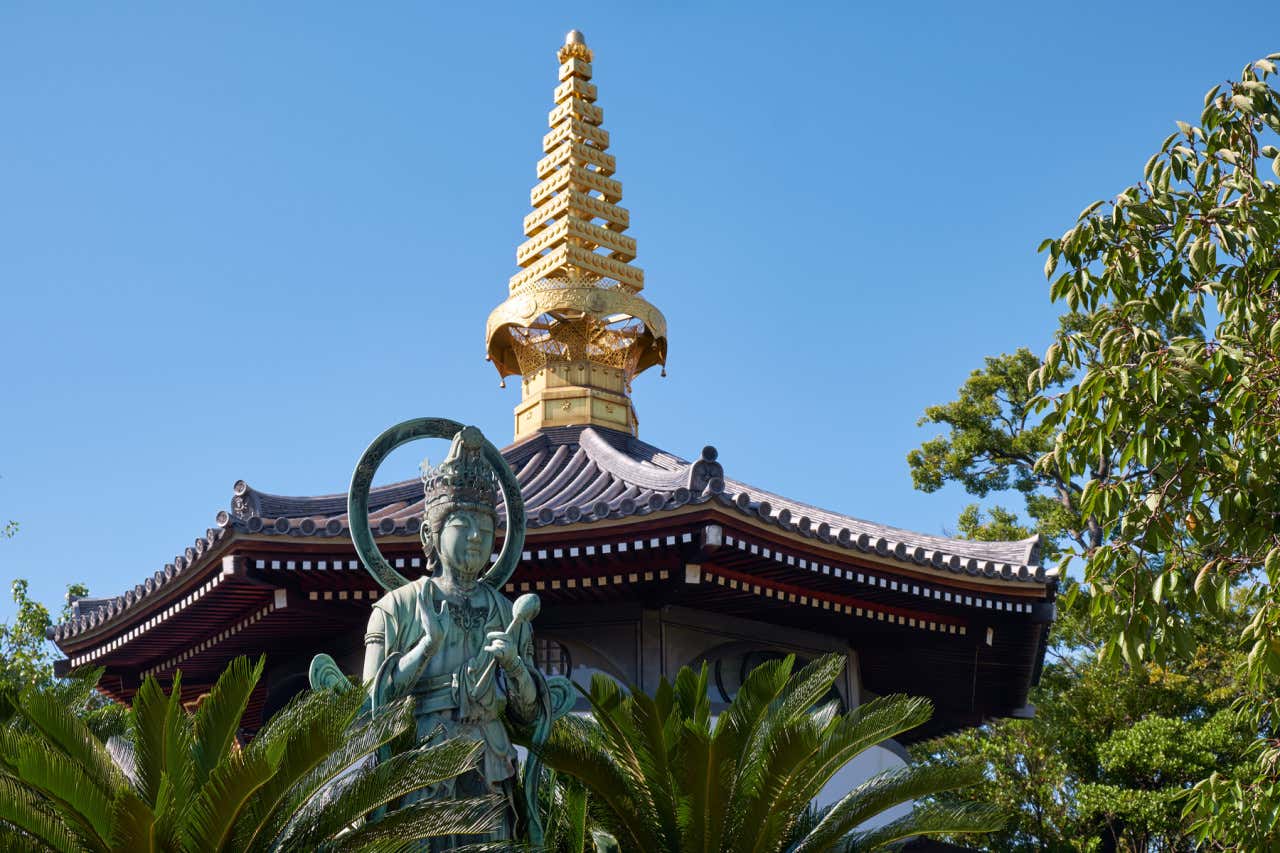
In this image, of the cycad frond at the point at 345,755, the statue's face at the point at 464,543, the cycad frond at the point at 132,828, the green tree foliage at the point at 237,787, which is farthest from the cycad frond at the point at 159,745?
the statue's face at the point at 464,543

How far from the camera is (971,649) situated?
55.6 feet

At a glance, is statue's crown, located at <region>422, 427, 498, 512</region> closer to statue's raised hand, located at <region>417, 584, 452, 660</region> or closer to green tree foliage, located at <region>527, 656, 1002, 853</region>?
statue's raised hand, located at <region>417, 584, 452, 660</region>

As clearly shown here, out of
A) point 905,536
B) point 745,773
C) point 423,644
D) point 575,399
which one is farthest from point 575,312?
point 423,644

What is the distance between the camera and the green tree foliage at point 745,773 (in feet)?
32.4

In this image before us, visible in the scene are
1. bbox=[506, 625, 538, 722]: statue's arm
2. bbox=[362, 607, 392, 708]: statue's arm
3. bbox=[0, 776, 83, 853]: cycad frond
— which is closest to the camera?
bbox=[0, 776, 83, 853]: cycad frond

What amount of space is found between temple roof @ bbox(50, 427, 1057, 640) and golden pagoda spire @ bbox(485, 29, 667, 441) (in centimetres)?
128

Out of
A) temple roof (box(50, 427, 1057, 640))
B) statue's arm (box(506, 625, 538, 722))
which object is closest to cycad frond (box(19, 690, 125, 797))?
statue's arm (box(506, 625, 538, 722))

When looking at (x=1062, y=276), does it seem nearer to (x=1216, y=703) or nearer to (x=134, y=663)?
(x=134, y=663)

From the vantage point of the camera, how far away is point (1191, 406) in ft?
34.0

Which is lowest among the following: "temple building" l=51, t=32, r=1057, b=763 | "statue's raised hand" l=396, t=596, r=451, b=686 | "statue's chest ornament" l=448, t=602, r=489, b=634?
"statue's raised hand" l=396, t=596, r=451, b=686

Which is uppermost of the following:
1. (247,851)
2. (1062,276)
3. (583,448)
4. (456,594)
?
(583,448)

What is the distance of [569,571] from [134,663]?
20.2 ft

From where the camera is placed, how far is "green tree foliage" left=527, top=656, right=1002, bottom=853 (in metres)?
9.87

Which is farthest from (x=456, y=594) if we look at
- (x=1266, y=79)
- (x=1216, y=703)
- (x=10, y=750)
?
(x=1216, y=703)
